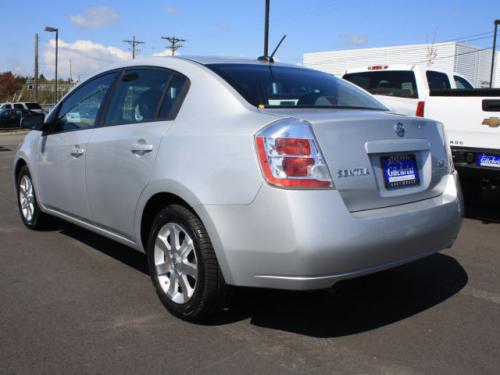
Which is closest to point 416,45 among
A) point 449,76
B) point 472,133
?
point 449,76

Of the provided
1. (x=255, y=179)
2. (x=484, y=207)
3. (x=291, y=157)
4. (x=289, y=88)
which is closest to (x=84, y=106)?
(x=289, y=88)

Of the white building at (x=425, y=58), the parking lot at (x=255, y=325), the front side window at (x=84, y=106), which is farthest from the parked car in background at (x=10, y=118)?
the parking lot at (x=255, y=325)

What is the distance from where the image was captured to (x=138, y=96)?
13.5 feet

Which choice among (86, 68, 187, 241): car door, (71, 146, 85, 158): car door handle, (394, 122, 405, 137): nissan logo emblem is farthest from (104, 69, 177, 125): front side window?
(394, 122, 405, 137): nissan logo emblem

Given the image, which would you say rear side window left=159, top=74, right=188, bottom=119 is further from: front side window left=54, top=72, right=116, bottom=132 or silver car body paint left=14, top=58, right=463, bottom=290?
front side window left=54, top=72, right=116, bottom=132

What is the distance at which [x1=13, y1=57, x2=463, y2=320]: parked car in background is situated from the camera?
117 inches

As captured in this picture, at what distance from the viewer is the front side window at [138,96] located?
3.93 metres

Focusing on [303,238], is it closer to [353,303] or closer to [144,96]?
[353,303]

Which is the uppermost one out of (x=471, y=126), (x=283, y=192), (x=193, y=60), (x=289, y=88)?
(x=193, y=60)

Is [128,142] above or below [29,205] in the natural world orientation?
above

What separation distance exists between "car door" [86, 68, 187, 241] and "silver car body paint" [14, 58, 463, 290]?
0.05ft

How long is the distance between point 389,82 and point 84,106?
20.6 feet

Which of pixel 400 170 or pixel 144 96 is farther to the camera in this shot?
pixel 144 96

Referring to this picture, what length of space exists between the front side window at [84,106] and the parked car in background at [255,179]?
11cm
